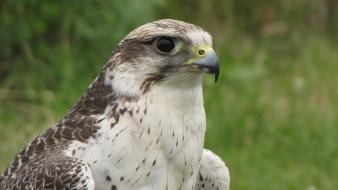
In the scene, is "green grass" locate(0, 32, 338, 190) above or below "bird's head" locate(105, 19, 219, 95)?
below

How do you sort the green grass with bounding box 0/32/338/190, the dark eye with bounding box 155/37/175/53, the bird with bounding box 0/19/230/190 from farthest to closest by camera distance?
the green grass with bounding box 0/32/338/190
the dark eye with bounding box 155/37/175/53
the bird with bounding box 0/19/230/190

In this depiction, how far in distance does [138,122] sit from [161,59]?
28 cm

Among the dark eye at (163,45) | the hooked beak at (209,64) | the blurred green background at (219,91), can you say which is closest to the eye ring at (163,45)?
the dark eye at (163,45)

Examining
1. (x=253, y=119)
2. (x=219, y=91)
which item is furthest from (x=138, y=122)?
(x=219, y=91)

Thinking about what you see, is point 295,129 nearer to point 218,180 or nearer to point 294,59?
point 294,59

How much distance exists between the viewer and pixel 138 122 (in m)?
4.45

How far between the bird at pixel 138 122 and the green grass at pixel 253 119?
114 inches

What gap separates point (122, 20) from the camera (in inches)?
332

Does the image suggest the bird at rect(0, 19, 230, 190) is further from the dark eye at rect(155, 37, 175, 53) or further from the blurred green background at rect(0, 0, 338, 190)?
the blurred green background at rect(0, 0, 338, 190)

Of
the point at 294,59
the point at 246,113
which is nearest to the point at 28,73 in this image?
the point at 246,113

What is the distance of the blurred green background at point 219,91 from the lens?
771 centimetres

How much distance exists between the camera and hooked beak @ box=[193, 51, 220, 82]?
443 cm

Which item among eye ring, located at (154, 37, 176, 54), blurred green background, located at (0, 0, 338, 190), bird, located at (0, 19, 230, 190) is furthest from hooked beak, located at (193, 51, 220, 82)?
blurred green background, located at (0, 0, 338, 190)

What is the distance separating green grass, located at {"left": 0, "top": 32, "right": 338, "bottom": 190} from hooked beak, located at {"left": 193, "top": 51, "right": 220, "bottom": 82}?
10.00 feet
